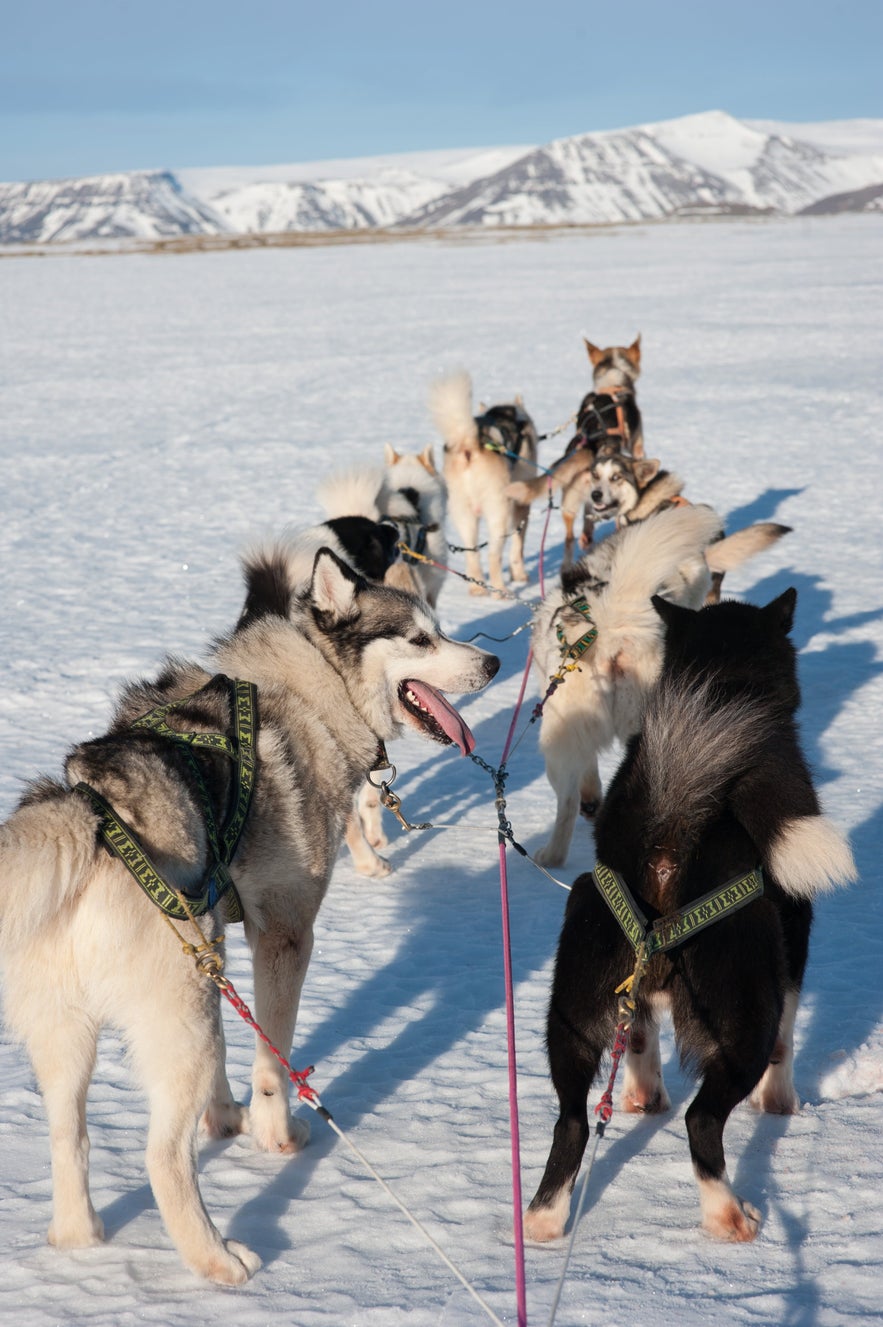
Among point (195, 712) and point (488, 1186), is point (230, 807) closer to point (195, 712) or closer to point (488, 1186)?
point (195, 712)

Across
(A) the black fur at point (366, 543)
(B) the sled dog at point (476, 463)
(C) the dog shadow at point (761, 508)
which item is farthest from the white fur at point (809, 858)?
(C) the dog shadow at point (761, 508)

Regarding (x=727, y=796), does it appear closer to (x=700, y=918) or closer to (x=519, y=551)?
(x=700, y=918)

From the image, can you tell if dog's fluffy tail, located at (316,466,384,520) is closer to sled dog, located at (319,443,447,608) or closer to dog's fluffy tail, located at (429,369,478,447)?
sled dog, located at (319,443,447,608)

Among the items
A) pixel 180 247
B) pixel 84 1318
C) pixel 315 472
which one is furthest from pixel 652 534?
pixel 180 247

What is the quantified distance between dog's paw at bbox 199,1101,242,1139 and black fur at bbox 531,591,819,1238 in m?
A: 0.84

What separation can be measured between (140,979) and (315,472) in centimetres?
976

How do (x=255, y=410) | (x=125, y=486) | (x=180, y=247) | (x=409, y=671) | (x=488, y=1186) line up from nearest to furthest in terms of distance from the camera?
(x=488, y=1186)
(x=409, y=671)
(x=125, y=486)
(x=255, y=410)
(x=180, y=247)

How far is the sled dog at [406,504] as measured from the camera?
5176 mm

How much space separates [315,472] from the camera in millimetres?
11344

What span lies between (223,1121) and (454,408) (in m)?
5.67

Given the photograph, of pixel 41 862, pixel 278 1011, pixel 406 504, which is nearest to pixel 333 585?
pixel 278 1011

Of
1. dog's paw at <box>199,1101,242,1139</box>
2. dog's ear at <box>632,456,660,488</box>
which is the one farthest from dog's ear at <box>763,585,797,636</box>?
dog's ear at <box>632,456,660,488</box>

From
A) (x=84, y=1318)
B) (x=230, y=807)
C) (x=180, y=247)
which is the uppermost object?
(x=180, y=247)

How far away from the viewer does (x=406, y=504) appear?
6.07m
